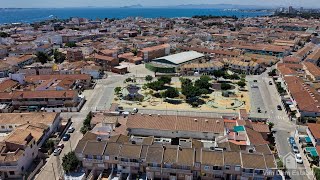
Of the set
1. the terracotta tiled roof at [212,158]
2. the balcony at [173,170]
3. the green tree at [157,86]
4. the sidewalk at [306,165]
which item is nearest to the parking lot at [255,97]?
the sidewalk at [306,165]

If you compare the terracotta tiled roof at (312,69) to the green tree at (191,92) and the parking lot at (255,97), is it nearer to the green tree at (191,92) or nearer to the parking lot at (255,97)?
the parking lot at (255,97)

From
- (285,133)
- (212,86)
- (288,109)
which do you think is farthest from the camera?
(212,86)

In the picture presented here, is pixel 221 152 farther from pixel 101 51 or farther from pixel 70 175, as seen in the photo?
pixel 101 51

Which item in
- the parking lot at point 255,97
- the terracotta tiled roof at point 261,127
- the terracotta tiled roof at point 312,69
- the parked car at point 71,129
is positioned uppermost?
the terracotta tiled roof at point 312,69

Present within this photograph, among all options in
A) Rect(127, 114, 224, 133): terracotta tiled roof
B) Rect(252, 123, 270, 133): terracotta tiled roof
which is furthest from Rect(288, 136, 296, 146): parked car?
Rect(127, 114, 224, 133): terracotta tiled roof

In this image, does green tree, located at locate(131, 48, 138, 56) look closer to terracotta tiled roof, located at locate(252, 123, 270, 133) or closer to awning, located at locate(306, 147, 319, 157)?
terracotta tiled roof, located at locate(252, 123, 270, 133)

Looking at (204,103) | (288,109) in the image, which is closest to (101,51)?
(204,103)

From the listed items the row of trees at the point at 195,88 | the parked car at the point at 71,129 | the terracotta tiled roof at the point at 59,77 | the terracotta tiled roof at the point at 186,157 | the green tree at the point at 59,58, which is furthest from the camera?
the green tree at the point at 59,58

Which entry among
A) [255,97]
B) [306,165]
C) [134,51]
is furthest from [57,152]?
[134,51]
